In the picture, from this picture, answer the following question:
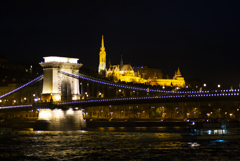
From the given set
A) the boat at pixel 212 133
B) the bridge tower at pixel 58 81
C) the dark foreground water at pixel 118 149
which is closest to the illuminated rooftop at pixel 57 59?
the bridge tower at pixel 58 81

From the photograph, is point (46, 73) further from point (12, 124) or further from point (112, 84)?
point (12, 124)

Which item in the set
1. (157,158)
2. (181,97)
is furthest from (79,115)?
(157,158)

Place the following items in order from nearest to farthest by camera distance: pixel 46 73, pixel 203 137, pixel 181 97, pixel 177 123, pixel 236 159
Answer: pixel 236 159 < pixel 203 137 < pixel 181 97 < pixel 46 73 < pixel 177 123

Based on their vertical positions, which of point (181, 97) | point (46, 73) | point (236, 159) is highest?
point (46, 73)

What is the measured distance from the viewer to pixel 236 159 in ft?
129

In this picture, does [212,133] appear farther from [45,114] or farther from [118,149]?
[45,114]

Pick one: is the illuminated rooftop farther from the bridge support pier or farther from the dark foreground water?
the dark foreground water

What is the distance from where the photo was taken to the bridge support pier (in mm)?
72375

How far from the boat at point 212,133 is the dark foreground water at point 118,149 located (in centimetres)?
169

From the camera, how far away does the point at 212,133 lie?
55.4 m

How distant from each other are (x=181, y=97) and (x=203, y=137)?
634 centimetres

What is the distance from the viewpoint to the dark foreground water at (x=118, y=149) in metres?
41.3

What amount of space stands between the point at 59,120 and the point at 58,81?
256 inches

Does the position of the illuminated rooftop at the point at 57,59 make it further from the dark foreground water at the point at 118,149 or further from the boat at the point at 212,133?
the boat at the point at 212,133
